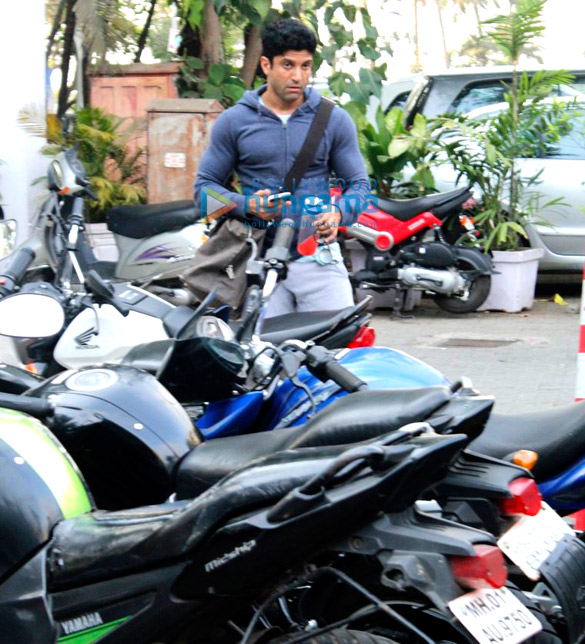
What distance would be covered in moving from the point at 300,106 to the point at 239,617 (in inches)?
112

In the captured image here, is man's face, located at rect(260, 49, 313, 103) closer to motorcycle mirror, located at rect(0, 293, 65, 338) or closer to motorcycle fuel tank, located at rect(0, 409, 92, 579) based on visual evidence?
motorcycle mirror, located at rect(0, 293, 65, 338)

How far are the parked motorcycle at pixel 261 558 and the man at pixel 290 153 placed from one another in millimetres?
2317

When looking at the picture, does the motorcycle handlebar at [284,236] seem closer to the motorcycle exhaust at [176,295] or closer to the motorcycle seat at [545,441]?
the motorcycle seat at [545,441]

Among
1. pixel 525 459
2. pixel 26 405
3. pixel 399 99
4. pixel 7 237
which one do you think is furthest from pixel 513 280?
pixel 26 405

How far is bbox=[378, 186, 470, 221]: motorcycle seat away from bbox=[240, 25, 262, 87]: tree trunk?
2064 mm

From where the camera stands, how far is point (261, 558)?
2164mm

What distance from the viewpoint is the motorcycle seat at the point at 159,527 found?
2.19 metres

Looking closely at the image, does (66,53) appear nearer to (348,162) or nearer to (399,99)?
(399,99)

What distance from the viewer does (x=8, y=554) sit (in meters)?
2.33

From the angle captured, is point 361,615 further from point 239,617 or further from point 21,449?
point 21,449

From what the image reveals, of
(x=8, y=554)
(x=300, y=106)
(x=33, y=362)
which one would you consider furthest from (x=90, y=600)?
(x=300, y=106)

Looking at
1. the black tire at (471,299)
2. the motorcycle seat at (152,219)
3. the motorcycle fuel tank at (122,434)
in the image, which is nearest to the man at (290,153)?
the motorcycle fuel tank at (122,434)

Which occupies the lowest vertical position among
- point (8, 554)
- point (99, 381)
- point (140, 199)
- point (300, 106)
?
point (140, 199)

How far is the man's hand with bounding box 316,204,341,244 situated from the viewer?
4441mm
